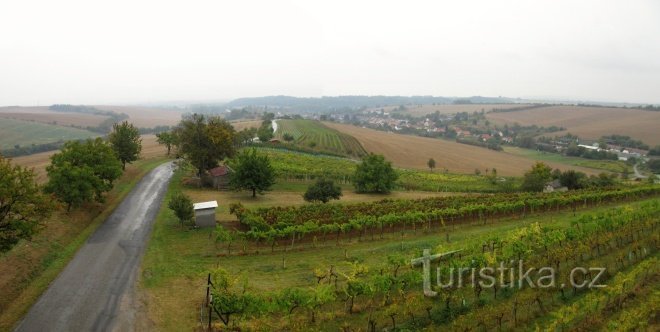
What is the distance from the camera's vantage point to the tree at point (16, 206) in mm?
22609

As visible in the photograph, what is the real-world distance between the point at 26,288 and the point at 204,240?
11.2m

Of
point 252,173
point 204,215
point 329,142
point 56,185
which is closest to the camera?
point 56,185

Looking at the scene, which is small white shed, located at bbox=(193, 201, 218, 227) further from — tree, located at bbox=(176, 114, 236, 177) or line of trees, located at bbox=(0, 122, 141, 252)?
tree, located at bbox=(176, 114, 236, 177)

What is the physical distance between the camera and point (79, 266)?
26766 mm

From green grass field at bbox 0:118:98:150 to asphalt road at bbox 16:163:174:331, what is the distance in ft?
337

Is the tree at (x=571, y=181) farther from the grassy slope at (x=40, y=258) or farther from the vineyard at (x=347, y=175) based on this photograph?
the grassy slope at (x=40, y=258)

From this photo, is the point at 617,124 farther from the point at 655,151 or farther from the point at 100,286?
the point at 100,286

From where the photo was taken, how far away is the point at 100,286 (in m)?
23.9

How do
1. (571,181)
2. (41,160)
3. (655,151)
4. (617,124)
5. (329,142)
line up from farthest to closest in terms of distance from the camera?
(617,124) → (655,151) → (329,142) → (41,160) → (571,181)

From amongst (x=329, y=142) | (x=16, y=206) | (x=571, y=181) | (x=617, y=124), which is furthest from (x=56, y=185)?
(x=617, y=124)

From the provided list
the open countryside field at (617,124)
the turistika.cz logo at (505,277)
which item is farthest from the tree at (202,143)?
the open countryside field at (617,124)

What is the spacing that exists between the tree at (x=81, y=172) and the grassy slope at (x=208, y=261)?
6.01 metres


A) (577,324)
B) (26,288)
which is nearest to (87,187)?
(26,288)

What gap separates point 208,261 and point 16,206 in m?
10.7
